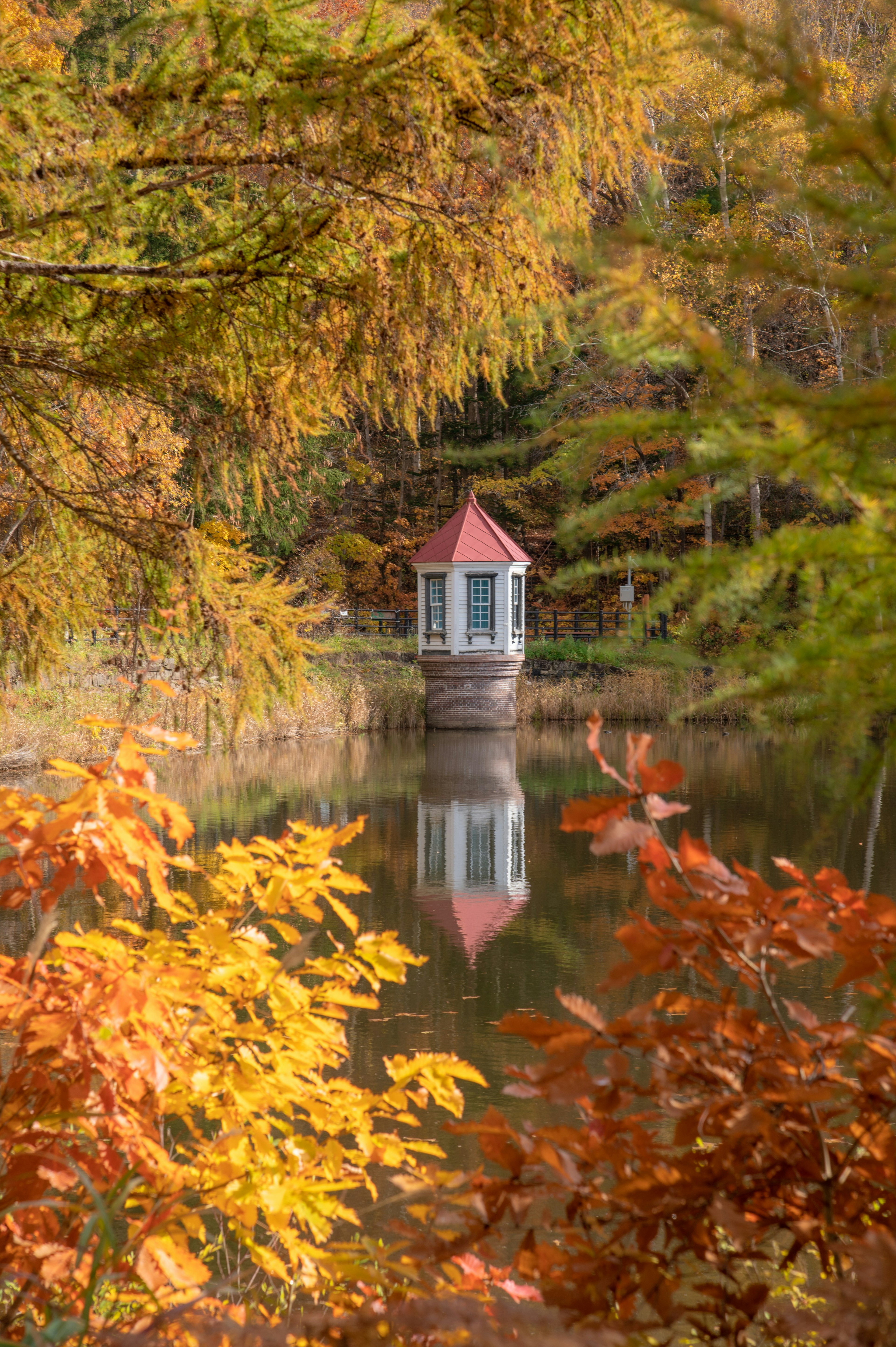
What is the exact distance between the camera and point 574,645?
26.2 metres

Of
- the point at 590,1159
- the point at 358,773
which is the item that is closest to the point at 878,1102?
the point at 590,1159

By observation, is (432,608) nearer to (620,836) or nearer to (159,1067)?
(159,1067)

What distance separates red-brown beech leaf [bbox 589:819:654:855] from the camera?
1.34 metres

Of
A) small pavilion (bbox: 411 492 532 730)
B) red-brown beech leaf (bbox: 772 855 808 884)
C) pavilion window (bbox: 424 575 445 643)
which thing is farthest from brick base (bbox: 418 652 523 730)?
red-brown beech leaf (bbox: 772 855 808 884)

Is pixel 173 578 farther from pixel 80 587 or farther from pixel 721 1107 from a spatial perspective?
pixel 721 1107

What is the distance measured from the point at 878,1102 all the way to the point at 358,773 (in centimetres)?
1600

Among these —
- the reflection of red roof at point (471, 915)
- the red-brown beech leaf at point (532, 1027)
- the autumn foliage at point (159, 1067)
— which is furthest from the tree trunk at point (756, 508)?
the red-brown beech leaf at point (532, 1027)

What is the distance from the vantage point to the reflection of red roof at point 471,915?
8.12m

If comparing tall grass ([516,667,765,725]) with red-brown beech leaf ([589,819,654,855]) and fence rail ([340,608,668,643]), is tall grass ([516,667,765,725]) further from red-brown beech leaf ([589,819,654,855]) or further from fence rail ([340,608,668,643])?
red-brown beech leaf ([589,819,654,855])

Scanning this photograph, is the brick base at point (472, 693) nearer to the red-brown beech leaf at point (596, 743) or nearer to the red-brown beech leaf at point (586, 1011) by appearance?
the red-brown beech leaf at point (596, 743)

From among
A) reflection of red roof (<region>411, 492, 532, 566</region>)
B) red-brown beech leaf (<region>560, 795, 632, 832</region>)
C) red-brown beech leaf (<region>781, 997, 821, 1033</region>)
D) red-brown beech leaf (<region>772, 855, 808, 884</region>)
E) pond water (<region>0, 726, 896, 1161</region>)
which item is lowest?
pond water (<region>0, 726, 896, 1161</region>)

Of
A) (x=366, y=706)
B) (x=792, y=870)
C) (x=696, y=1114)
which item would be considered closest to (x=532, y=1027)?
(x=696, y=1114)

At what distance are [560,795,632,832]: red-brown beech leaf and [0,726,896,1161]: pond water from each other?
0.24m

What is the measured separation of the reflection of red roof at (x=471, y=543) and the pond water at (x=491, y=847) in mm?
5405
